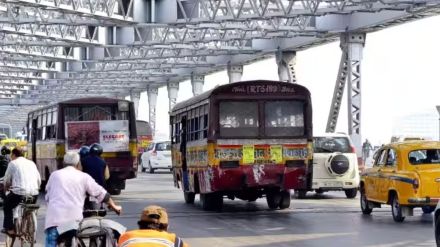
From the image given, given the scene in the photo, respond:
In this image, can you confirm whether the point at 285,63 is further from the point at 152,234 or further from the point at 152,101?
the point at 152,234

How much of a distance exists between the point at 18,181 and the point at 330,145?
45.7 ft

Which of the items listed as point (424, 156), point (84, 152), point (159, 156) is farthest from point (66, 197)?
point (159, 156)

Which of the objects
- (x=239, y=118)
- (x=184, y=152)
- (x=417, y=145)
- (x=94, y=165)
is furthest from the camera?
(x=184, y=152)

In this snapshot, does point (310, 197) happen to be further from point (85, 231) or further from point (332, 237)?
point (85, 231)

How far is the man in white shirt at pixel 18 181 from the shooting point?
14289mm

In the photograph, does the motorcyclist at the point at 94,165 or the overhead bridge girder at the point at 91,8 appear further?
the overhead bridge girder at the point at 91,8

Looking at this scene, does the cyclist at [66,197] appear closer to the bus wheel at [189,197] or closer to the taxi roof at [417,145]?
the taxi roof at [417,145]

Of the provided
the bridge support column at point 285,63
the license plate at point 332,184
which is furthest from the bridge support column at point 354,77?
the license plate at point 332,184

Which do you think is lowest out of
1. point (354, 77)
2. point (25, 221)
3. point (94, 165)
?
point (25, 221)

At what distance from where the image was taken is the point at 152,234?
21.3 feet

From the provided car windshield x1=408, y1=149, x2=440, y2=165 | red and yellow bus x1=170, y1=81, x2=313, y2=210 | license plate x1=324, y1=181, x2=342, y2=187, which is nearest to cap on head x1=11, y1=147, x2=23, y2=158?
red and yellow bus x1=170, y1=81, x2=313, y2=210

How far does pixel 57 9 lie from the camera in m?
35.0

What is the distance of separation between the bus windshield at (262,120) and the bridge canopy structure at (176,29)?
557 inches

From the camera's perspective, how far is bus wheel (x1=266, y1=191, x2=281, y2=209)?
2347cm
